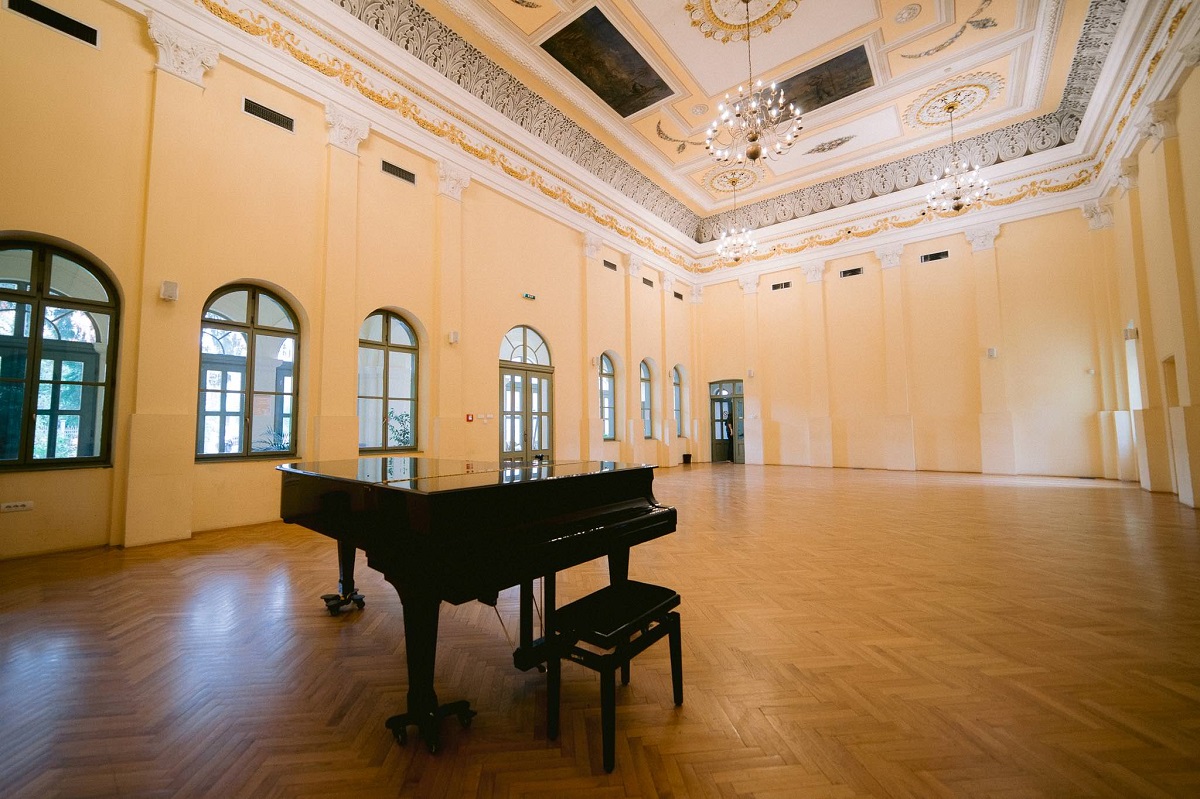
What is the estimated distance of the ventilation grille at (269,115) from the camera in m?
5.29

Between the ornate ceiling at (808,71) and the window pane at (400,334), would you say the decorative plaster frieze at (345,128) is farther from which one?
the window pane at (400,334)

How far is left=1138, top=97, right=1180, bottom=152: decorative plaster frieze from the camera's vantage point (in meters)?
5.74

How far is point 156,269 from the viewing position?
4.59 meters

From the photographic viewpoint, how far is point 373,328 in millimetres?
6465

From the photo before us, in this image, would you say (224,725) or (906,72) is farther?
(906,72)

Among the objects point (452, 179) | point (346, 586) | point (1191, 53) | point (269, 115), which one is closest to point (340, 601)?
point (346, 586)

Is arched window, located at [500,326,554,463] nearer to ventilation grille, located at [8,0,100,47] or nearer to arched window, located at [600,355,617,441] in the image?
arched window, located at [600,355,617,441]

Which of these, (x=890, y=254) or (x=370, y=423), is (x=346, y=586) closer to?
(x=370, y=423)

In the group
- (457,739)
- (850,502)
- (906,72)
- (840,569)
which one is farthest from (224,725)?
(906,72)

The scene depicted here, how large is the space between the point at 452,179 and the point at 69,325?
15.0ft

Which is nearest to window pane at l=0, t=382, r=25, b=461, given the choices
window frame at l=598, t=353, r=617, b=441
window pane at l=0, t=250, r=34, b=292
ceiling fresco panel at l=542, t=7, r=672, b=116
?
window pane at l=0, t=250, r=34, b=292

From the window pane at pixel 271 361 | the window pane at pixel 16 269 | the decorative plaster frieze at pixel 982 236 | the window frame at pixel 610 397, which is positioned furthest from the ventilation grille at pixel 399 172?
the decorative plaster frieze at pixel 982 236

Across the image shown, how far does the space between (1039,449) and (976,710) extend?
10.1 meters

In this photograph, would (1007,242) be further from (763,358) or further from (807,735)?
(807,735)
